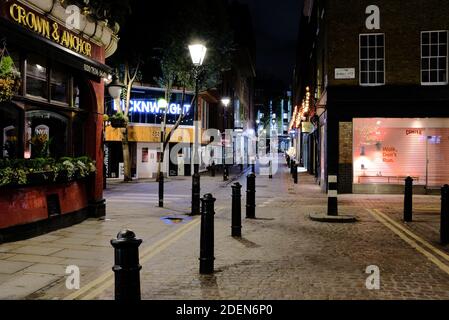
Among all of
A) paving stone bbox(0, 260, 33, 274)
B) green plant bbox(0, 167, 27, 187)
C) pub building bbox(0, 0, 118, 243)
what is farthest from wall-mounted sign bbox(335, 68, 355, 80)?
paving stone bbox(0, 260, 33, 274)

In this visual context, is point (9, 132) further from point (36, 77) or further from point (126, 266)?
point (126, 266)

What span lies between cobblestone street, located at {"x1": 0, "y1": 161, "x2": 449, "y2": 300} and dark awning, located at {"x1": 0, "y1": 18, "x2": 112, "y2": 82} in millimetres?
3668

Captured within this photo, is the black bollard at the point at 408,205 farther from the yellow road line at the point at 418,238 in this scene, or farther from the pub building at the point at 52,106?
the pub building at the point at 52,106

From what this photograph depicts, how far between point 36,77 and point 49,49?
0.94 m

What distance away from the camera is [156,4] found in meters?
28.0

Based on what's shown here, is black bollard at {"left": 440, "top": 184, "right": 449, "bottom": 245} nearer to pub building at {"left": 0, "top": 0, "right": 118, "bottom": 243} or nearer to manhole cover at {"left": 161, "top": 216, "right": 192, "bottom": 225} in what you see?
manhole cover at {"left": 161, "top": 216, "right": 192, "bottom": 225}

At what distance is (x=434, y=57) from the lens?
20156 mm

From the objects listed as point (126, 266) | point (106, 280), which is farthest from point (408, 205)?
point (126, 266)

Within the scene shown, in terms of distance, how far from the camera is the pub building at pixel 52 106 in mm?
9414

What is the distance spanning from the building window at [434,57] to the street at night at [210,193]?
5cm

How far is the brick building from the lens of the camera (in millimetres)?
20156

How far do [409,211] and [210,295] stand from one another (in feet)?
27.2
